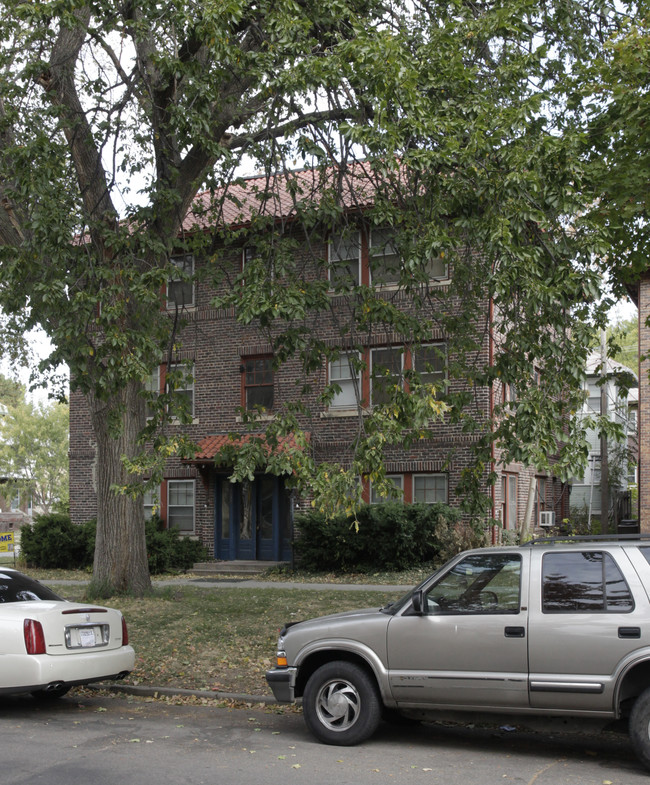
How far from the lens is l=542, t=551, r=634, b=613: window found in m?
6.66

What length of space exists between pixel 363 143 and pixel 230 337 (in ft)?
49.2

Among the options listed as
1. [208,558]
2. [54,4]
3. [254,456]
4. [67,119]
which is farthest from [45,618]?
[208,558]

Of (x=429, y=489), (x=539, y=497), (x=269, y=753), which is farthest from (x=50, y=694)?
(x=539, y=497)

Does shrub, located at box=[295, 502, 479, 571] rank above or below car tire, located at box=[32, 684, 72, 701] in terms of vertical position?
above

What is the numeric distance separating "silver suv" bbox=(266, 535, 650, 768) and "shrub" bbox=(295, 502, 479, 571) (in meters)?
12.4

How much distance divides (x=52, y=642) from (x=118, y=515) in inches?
259

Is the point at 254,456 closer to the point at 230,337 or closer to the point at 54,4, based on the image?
the point at 54,4

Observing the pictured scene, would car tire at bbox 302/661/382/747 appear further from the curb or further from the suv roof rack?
the curb

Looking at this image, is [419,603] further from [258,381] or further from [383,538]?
[258,381]

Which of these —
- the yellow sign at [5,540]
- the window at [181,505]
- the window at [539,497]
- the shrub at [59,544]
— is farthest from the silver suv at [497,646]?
the window at [539,497]

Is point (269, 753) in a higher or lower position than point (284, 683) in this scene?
lower

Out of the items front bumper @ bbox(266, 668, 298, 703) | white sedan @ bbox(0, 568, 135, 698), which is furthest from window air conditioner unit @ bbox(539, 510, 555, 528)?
front bumper @ bbox(266, 668, 298, 703)

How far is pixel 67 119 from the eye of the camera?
514 inches

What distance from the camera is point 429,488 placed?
2202cm
